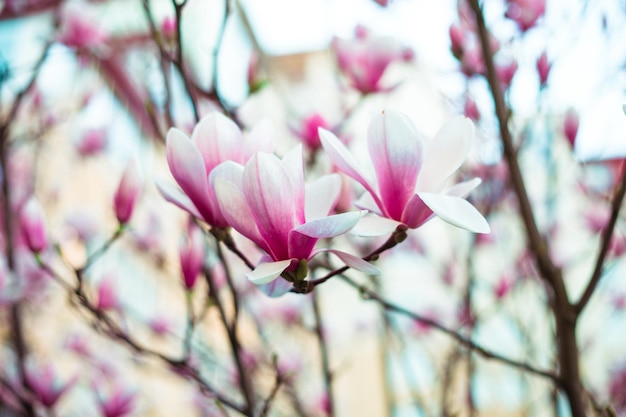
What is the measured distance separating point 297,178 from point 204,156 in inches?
2.8

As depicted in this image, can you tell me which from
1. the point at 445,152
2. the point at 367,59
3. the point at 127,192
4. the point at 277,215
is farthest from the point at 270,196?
the point at 367,59

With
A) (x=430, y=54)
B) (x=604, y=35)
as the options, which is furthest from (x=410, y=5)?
(x=604, y=35)

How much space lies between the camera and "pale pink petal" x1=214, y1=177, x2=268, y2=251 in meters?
0.35

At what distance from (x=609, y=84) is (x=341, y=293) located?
3.34m

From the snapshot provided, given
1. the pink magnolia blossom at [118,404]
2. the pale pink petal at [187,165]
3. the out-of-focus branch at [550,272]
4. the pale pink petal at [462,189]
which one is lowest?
the pink magnolia blossom at [118,404]

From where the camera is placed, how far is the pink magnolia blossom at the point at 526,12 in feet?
2.71

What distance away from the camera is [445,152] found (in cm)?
38

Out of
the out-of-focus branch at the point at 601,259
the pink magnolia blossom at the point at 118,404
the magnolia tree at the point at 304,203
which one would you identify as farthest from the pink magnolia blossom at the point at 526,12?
the pink magnolia blossom at the point at 118,404

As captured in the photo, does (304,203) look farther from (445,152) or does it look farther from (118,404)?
(118,404)

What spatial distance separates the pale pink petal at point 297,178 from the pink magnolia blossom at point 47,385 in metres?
0.62

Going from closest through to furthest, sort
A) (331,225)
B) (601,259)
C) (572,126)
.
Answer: (331,225) → (601,259) → (572,126)

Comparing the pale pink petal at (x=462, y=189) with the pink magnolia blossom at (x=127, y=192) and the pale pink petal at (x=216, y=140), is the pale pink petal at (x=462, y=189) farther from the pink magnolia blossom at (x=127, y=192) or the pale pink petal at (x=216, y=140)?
the pink magnolia blossom at (x=127, y=192)

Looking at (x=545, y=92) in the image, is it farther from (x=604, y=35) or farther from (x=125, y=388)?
(x=125, y=388)

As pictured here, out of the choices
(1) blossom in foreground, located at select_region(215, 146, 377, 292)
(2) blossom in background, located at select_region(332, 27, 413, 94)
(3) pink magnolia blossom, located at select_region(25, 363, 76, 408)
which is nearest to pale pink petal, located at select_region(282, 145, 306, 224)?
(1) blossom in foreground, located at select_region(215, 146, 377, 292)
